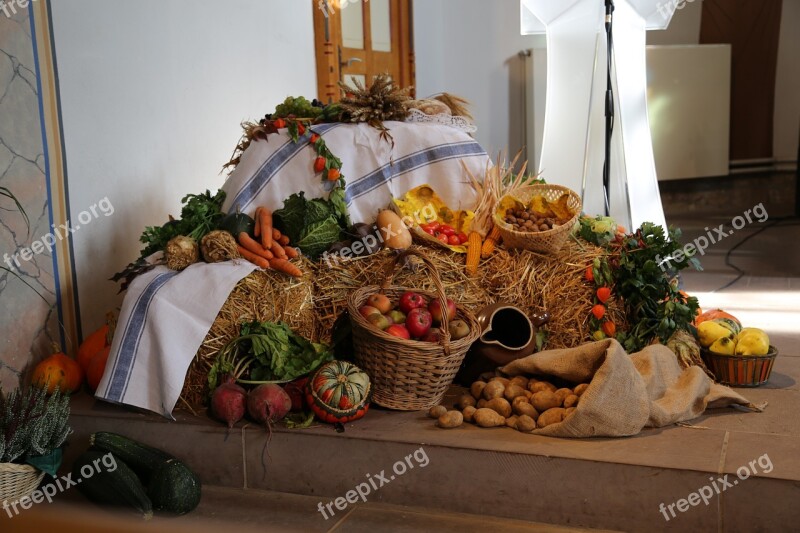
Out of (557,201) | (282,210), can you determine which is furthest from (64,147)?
(557,201)

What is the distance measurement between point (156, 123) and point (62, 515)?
12.6 feet

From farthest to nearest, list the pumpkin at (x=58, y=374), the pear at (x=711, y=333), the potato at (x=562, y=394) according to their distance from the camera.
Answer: the pear at (x=711, y=333), the pumpkin at (x=58, y=374), the potato at (x=562, y=394)

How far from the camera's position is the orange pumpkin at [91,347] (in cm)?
348

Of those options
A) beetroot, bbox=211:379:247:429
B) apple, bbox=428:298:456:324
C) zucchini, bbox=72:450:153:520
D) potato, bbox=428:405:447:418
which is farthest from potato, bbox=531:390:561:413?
zucchini, bbox=72:450:153:520

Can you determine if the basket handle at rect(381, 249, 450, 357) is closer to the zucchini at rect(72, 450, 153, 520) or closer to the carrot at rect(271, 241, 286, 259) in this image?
the carrot at rect(271, 241, 286, 259)

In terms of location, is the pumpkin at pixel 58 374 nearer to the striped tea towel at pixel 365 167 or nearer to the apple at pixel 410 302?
the striped tea towel at pixel 365 167

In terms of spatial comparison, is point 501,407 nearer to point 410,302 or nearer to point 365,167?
point 410,302

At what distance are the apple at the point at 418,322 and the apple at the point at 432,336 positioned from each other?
0.6 inches

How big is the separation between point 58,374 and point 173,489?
3.19ft

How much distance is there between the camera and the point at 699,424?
9.42 ft

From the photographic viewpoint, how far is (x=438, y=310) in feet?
10.4

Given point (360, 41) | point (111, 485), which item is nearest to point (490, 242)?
point (111, 485)

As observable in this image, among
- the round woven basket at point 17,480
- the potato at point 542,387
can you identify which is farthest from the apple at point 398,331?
the round woven basket at point 17,480

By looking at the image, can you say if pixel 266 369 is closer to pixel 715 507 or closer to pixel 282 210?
pixel 282 210
